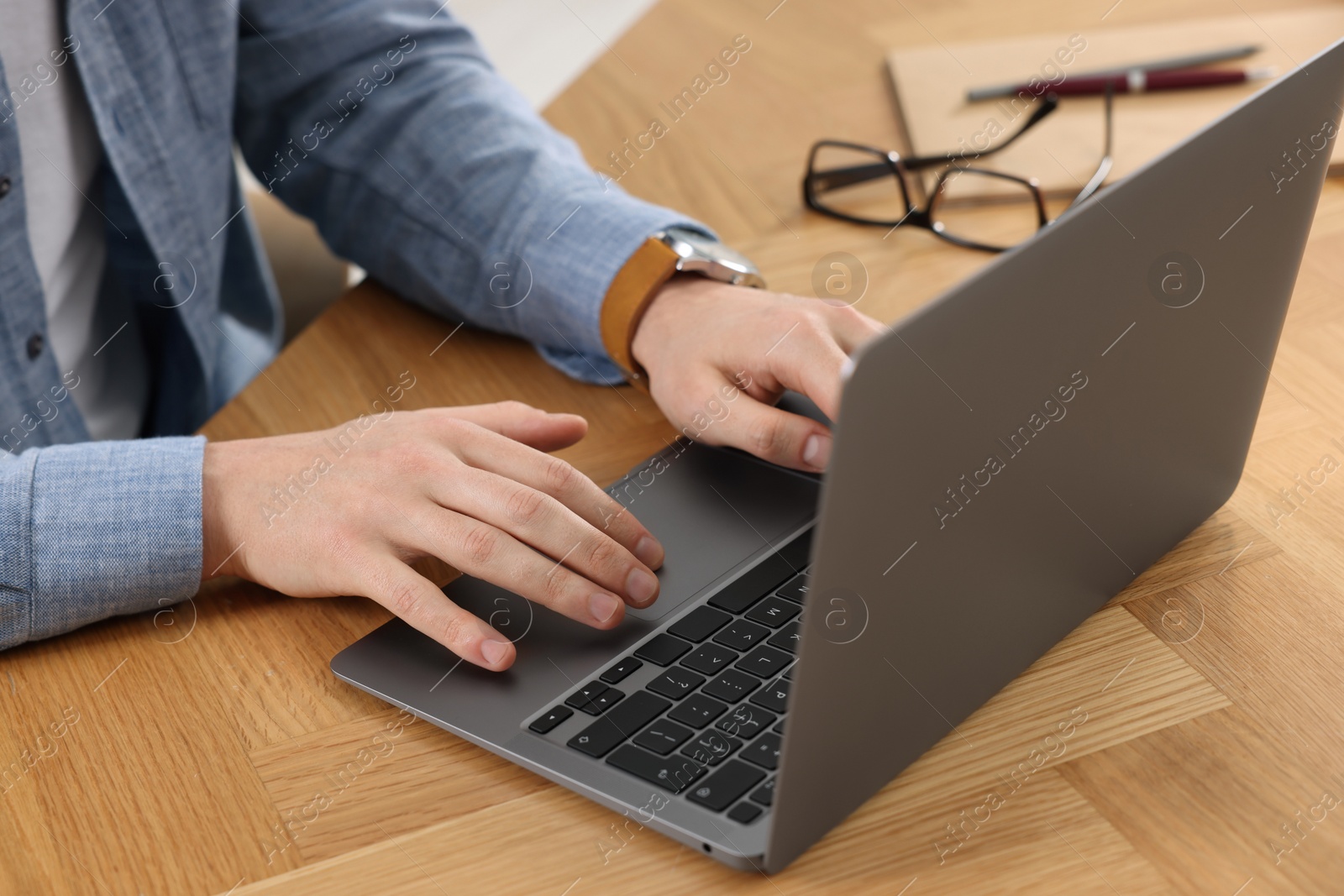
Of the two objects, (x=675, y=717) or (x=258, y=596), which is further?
(x=258, y=596)

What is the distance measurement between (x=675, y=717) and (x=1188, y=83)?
83 centimetres

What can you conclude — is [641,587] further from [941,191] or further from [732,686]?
[941,191]

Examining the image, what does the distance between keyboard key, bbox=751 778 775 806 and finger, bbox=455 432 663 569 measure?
164mm

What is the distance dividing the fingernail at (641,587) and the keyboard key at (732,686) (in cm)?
7

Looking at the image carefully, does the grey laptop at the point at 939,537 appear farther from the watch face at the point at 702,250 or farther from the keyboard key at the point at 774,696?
the watch face at the point at 702,250

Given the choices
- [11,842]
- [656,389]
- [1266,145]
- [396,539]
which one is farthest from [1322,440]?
[11,842]

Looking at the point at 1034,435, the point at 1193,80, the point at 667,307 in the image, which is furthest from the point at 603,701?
the point at 1193,80

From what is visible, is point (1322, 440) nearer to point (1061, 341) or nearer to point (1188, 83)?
point (1061, 341)

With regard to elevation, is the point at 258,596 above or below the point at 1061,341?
below

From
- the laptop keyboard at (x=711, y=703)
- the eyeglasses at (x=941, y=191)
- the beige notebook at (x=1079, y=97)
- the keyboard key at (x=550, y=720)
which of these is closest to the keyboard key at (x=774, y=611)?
the laptop keyboard at (x=711, y=703)

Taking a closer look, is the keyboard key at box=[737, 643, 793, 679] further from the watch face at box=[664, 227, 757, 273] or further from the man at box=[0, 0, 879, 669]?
the watch face at box=[664, 227, 757, 273]

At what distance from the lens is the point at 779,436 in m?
0.65

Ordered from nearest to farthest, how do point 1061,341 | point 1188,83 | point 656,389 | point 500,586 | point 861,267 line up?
point 1061,341 < point 500,586 < point 656,389 < point 861,267 < point 1188,83

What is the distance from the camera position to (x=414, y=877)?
0.46 metres
